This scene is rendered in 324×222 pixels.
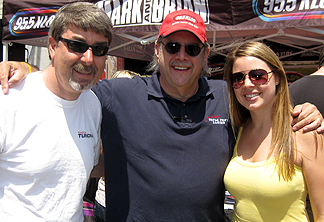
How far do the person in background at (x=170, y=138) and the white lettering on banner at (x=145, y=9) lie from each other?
154 cm

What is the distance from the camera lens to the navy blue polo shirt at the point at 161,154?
1933 millimetres

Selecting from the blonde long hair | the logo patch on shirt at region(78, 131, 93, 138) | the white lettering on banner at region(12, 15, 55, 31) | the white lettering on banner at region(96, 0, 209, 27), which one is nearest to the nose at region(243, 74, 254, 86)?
the blonde long hair

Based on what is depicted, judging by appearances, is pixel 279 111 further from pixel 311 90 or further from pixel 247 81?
pixel 311 90

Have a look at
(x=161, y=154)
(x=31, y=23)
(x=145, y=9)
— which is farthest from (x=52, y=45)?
(x=31, y=23)

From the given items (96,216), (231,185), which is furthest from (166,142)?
(96,216)

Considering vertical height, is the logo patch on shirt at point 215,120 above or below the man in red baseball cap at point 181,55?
below

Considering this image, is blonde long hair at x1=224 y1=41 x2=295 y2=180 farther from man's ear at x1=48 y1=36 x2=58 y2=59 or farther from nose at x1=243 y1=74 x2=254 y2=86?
man's ear at x1=48 y1=36 x2=58 y2=59

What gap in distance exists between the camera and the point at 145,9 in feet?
12.6

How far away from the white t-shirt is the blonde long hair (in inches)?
49.2

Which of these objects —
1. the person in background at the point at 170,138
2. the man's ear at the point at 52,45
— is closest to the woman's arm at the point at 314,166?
the person in background at the point at 170,138

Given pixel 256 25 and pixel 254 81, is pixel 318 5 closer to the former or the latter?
pixel 256 25

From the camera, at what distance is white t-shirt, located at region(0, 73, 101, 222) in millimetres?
1533

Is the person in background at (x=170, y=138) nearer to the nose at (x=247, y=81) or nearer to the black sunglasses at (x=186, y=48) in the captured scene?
the black sunglasses at (x=186, y=48)

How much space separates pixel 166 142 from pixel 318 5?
8.62 ft
